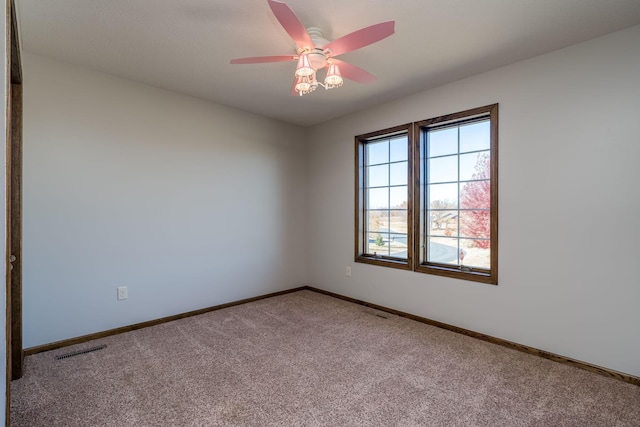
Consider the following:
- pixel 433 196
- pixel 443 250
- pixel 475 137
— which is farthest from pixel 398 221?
pixel 475 137

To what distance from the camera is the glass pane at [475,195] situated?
302 cm

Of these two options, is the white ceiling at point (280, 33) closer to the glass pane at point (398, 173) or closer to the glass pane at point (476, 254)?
the glass pane at point (398, 173)

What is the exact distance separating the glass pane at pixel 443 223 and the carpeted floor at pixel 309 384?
101 centimetres

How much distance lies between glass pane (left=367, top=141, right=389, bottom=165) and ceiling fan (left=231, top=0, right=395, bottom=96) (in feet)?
5.34

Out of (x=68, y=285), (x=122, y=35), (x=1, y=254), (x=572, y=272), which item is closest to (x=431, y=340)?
(x=572, y=272)

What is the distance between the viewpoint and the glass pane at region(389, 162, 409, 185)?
12.1 ft

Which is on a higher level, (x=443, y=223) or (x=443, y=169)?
(x=443, y=169)

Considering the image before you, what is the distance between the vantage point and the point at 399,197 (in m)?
3.76

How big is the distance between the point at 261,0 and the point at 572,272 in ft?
9.80

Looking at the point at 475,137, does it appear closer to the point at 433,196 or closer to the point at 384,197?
the point at 433,196

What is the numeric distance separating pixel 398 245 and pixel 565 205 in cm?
168

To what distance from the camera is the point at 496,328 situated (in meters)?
2.87

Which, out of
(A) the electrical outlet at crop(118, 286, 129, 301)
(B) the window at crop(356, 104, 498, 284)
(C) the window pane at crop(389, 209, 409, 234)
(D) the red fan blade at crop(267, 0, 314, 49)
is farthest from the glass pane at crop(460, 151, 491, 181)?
(A) the electrical outlet at crop(118, 286, 129, 301)

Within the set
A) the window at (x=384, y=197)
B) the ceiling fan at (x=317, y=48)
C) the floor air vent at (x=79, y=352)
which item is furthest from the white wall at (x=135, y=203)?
the ceiling fan at (x=317, y=48)
